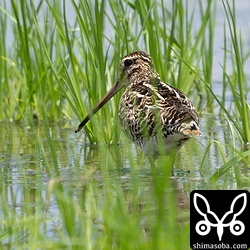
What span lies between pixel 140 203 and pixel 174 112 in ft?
2.94

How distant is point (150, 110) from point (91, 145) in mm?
1086

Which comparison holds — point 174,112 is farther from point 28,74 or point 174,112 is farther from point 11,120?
point 11,120

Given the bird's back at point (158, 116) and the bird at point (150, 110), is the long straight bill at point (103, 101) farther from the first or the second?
the bird's back at point (158, 116)

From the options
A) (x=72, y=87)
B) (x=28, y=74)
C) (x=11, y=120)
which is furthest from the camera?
(x=11, y=120)

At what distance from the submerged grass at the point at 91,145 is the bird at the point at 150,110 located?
11cm

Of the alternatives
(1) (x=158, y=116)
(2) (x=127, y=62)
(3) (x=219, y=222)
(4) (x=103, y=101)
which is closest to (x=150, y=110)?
(1) (x=158, y=116)

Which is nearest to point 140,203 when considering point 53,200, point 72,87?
point 53,200

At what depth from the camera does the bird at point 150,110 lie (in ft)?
20.1

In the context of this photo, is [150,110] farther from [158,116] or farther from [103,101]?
[103,101]

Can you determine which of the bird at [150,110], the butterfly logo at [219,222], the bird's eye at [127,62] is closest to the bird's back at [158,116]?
the bird at [150,110]

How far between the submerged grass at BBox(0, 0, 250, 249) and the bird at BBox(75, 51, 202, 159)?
0.37 feet

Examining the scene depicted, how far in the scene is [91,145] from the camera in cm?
743

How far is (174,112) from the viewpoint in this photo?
621 cm

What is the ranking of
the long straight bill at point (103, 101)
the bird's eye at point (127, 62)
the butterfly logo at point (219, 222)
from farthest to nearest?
1. the bird's eye at point (127, 62)
2. the long straight bill at point (103, 101)
3. the butterfly logo at point (219, 222)
